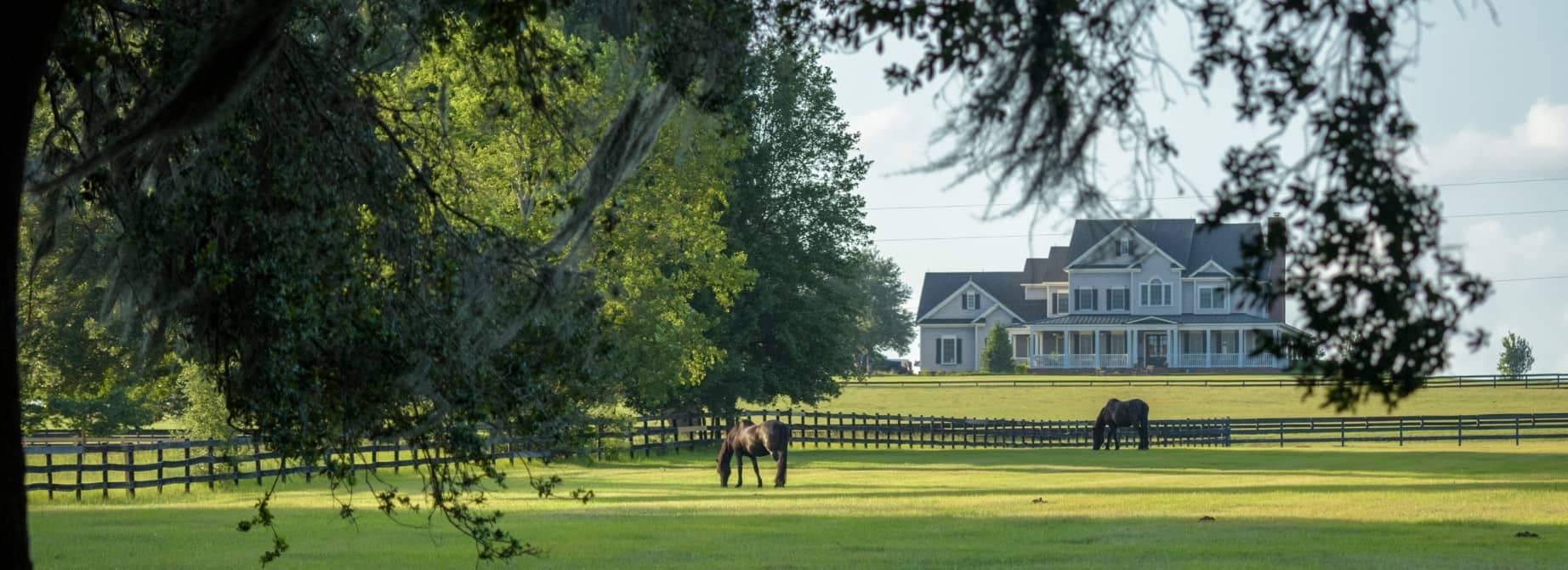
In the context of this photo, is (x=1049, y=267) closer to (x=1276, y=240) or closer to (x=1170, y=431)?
(x=1170, y=431)

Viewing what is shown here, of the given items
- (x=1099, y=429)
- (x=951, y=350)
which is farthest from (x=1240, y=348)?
(x=1099, y=429)

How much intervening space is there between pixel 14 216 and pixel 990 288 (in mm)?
91157

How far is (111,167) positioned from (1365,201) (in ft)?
22.7

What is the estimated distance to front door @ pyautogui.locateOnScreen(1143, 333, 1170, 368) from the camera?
8679 cm

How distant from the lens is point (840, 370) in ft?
160

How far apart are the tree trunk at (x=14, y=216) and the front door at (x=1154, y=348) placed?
8359cm

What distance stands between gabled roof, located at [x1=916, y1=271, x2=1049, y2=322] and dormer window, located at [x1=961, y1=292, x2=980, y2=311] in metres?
0.66

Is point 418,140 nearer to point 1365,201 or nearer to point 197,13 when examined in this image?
point 197,13

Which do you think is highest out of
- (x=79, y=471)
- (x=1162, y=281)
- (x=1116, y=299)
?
(x=1162, y=281)

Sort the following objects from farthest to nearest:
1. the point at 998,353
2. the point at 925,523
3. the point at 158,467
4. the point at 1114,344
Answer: the point at 998,353 → the point at 1114,344 → the point at 158,467 → the point at 925,523

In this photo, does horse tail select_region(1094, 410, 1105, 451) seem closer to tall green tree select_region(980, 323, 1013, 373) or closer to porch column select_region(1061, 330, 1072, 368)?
porch column select_region(1061, 330, 1072, 368)

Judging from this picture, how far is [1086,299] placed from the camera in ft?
287

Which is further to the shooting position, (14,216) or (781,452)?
(781,452)

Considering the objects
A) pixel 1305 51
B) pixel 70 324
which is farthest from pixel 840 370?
pixel 1305 51
